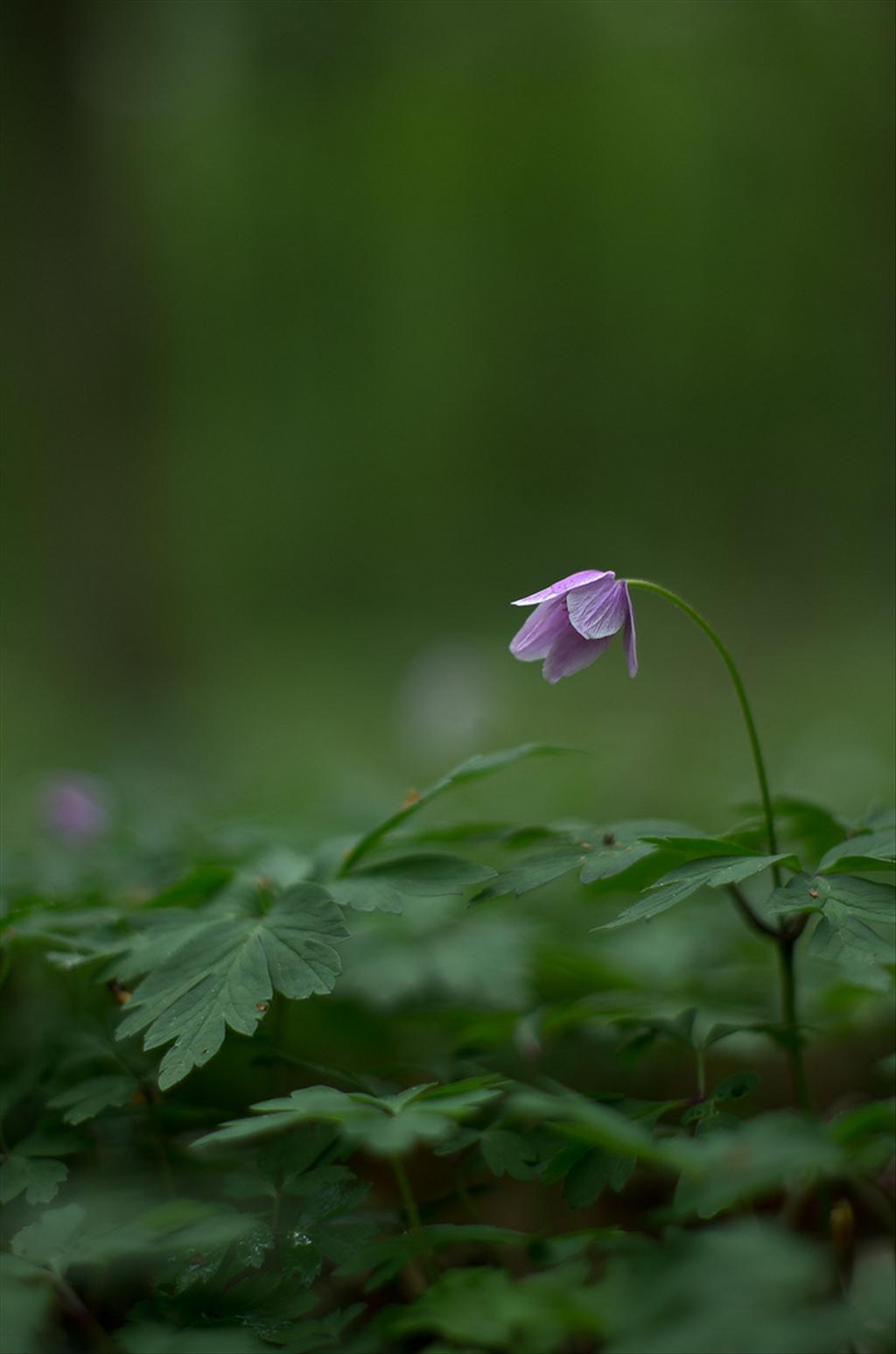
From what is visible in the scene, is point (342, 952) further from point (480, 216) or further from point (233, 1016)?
point (480, 216)

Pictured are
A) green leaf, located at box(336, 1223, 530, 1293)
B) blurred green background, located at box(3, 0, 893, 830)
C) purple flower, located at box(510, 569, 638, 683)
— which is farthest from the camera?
blurred green background, located at box(3, 0, 893, 830)

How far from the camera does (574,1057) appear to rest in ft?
7.01

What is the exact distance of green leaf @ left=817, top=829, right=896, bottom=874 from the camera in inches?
48.3

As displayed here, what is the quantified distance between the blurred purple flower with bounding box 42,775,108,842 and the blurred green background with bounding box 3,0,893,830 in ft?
8.77

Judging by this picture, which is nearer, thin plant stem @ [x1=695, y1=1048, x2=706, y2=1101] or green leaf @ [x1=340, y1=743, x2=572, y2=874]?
thin plant stem @ [x1=695, y1=1048, x2=706, y2=1101]

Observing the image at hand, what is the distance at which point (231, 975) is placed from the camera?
124 centimetres

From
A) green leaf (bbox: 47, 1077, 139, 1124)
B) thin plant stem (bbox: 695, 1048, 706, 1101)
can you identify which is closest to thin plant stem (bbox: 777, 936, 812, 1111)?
thin plant stem (bbox: 695, 1048, 706, 1101)

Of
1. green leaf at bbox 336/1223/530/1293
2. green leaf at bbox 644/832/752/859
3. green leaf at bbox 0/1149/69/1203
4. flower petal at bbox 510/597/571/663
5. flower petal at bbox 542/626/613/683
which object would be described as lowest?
green leaf at bbox 336/1223/530/1293

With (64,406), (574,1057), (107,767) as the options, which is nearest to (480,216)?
(64,406)

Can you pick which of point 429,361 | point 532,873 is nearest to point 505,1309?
point 532,873

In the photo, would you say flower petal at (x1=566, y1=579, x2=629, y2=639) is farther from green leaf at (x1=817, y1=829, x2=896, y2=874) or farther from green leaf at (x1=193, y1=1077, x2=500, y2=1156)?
green leaf at (x1=193, y1=1077, x2=500, y2=1156)

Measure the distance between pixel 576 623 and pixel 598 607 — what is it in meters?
0.04

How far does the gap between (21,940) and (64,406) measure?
654 centimetres

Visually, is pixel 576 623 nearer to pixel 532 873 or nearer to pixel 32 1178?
pixel 532 873
